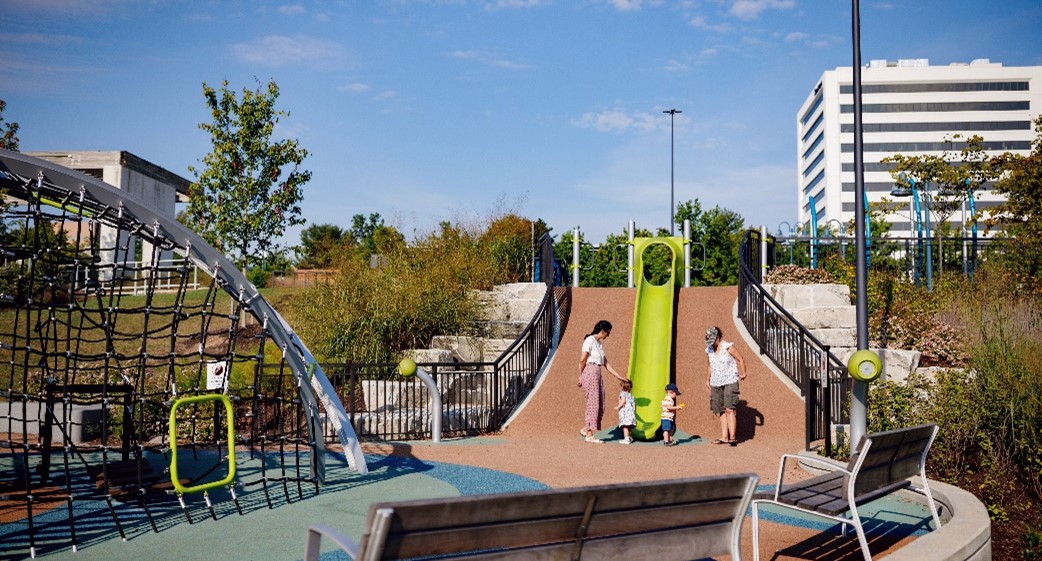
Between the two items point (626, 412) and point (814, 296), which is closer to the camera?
point (626, 412)

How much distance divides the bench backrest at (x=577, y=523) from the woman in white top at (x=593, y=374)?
25.4ft

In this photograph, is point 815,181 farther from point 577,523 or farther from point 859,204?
point 577,523

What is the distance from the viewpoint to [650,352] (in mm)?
14875

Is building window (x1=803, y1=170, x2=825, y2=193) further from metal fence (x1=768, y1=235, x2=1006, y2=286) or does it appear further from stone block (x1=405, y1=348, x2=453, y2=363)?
stone block (x1=405, y1=348, x2=453, y2=363)

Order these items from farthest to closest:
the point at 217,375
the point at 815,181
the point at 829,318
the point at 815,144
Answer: the point at 815,181
the point at 815,144
the point at 829,318
the point at 217,375

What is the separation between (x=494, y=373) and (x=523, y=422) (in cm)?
99

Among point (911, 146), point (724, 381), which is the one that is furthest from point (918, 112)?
point (724, 381)

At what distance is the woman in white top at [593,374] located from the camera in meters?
11.8

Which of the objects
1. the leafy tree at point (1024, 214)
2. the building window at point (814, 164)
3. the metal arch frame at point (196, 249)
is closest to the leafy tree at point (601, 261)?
the leafy tree at point (1024, 214)

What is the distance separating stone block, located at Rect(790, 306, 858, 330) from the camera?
55.4 feet

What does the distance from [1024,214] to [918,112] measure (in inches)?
3039

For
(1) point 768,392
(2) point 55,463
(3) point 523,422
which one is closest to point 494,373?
(3) point 523,422

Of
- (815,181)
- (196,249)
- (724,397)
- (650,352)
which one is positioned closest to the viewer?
(196,249)

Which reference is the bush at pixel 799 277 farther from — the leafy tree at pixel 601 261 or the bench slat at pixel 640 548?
the bench slat at pixel 640 548
